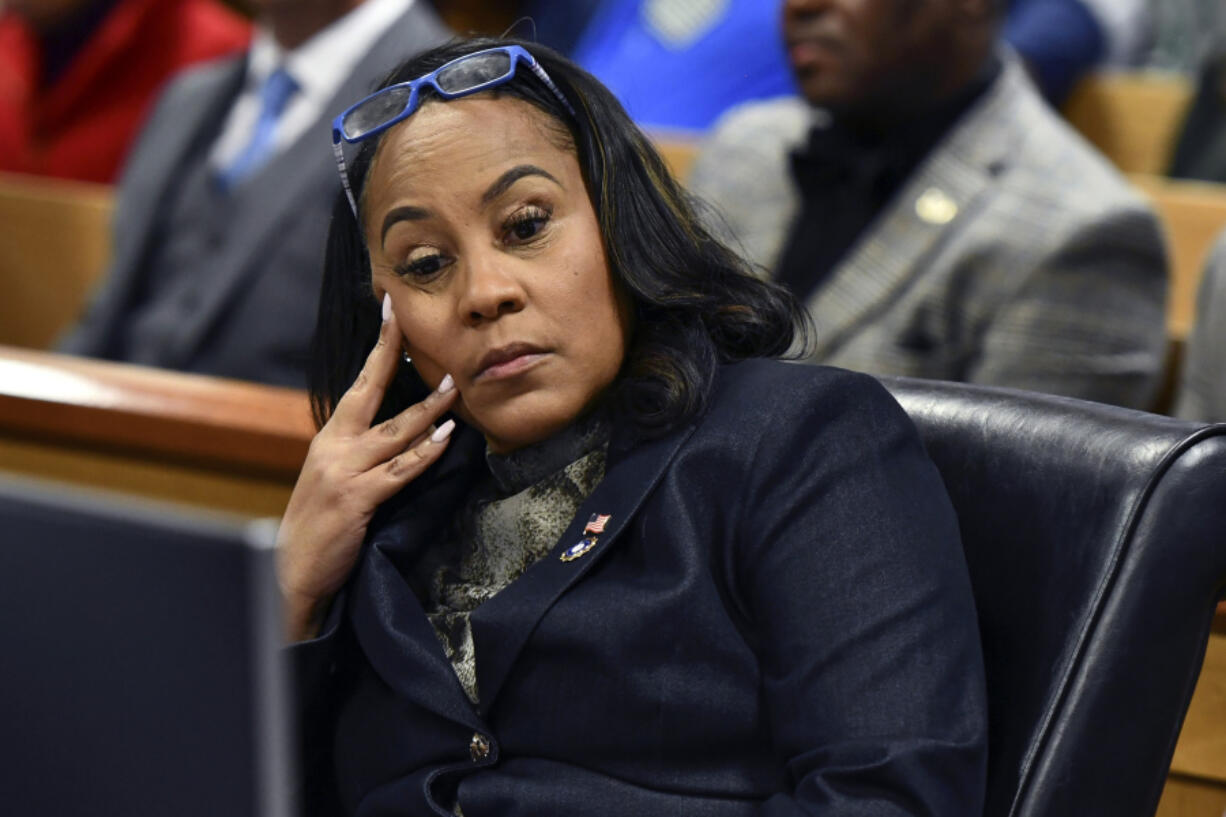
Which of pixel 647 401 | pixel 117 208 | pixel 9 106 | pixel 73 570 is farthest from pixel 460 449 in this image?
pixel 9 106

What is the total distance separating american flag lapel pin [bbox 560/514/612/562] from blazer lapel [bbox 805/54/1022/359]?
3.44 ft

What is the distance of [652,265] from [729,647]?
0.91 feet

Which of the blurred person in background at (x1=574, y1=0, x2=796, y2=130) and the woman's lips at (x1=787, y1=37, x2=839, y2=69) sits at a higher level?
the woman's lips at (x1=787, y1=37, x2=839, y2=69)

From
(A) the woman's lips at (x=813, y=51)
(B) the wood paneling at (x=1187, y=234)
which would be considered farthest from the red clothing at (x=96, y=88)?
(B) the wood paneling at (x=1187, y=234)

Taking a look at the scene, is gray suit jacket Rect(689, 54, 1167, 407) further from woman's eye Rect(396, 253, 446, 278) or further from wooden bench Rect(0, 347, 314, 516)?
woman's eye Rect(396, 253, 446, 278)

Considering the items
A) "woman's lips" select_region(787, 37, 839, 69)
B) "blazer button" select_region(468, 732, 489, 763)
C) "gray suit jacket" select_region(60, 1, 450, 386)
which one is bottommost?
"gray suit jacket" select_region(60, 1, 450, 386)

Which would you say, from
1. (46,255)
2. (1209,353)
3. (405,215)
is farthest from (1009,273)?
(46,255)

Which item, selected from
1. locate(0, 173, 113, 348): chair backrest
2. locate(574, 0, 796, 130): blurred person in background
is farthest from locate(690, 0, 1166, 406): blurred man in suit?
locate(0, 173, 113, 348): chair backrest

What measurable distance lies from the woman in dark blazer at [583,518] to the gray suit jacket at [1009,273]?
0.80 meters

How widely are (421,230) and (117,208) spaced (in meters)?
1.76

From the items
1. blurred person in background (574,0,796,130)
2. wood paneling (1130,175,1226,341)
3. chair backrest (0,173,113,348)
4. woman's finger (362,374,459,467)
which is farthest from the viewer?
blurred person in background (574,0,796,130)

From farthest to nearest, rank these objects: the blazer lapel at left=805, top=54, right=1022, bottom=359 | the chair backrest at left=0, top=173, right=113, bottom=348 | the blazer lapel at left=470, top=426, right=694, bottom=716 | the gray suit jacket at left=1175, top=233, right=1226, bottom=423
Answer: the chair backrest at left=0, top=173, right=113, bottom=348, the blazer lapel at left=805, top=54, right=1022, bottom=359, the gray suit jacket at left=1175, top=233, right=1226, bottom=423, the blazer lapel at left=470, top=426, right=694, bottom=716

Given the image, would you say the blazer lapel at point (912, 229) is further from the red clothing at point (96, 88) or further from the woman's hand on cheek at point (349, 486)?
the red clothing at point (96, 88)

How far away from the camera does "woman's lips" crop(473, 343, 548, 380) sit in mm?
1111
